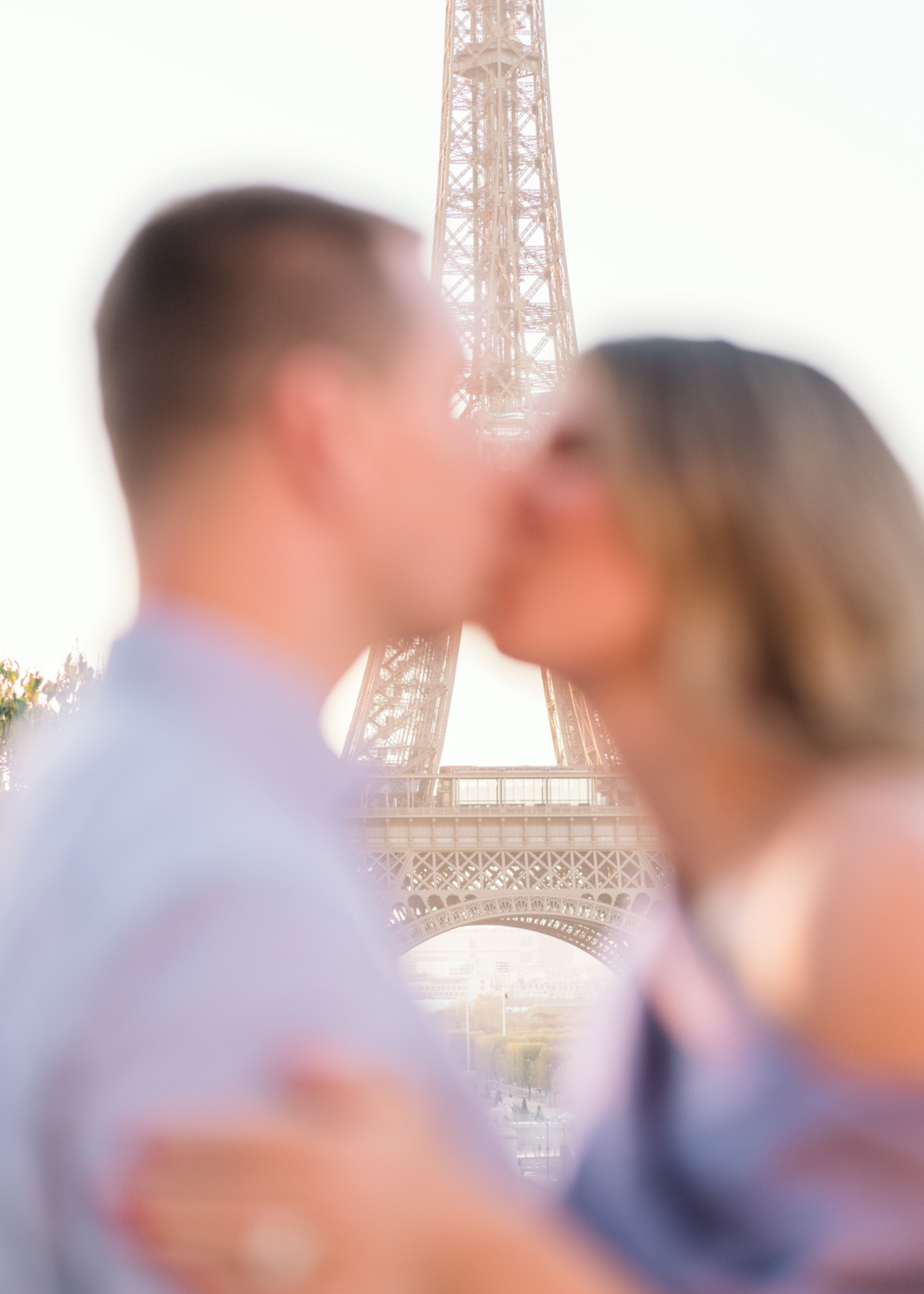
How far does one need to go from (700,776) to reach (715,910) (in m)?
0.16

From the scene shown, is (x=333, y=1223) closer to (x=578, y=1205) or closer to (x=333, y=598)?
(x=333, y=598)

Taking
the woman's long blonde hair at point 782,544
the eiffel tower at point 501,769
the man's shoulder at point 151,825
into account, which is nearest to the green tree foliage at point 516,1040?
the eiffel tower at point 501,769

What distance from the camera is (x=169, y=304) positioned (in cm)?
112

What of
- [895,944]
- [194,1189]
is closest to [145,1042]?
[194,1189]

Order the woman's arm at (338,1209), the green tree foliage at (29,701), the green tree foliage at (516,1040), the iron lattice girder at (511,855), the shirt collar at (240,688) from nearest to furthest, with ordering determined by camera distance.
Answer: the woman's arm at (338,1209) < the shirt collar at (240,688) < the green tree foliage at (29,701) < the iron lattice girder at (511,855) < the green tree foliage at (516,1040)

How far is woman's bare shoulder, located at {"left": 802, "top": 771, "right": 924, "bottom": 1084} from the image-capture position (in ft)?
3.31

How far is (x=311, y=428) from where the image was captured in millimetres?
1106

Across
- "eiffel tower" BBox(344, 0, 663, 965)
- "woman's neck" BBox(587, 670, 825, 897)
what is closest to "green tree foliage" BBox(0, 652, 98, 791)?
"eiffel tower" BBox(344, 0, 663, 965)

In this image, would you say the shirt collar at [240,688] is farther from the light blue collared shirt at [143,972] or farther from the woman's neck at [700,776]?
the woman's neck at [700,776]

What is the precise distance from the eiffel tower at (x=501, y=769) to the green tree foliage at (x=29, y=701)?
3.68 m

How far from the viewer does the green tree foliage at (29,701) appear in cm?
1158

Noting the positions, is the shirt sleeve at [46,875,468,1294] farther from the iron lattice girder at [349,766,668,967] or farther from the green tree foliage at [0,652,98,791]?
the iron lattice girder at [349,766,668,967]

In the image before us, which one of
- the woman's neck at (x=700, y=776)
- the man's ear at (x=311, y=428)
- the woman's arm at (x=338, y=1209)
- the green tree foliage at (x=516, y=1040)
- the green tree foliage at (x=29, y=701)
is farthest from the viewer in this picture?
the green tree foliage at (x=516, y=1040)

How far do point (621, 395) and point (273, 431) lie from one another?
56 cm
